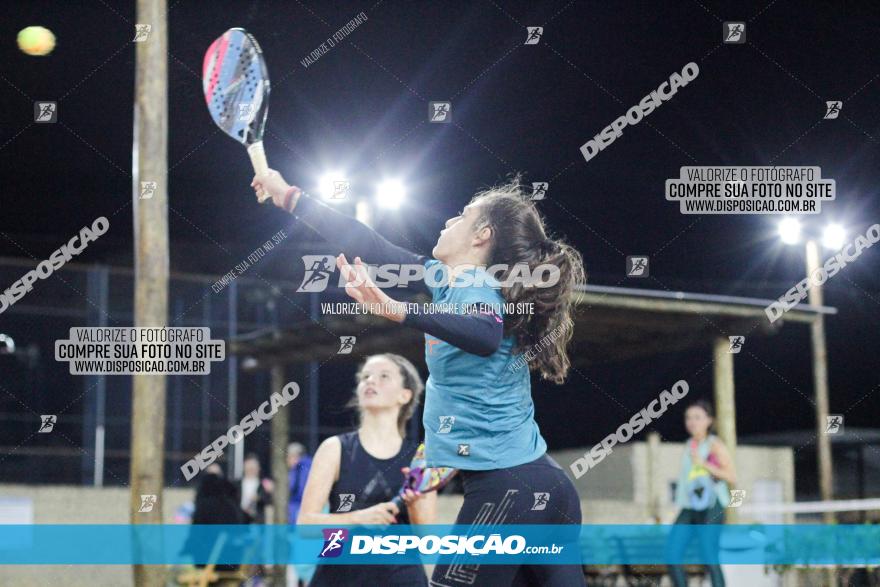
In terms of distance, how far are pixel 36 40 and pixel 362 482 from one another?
27.4 feet

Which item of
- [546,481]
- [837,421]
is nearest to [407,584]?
[546,481]

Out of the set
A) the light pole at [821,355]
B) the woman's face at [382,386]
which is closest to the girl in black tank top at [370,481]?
the woman's face at [382,386]

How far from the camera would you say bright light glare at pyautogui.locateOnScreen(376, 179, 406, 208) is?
12.7m

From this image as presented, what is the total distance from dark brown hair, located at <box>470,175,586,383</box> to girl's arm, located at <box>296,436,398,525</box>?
1.32m

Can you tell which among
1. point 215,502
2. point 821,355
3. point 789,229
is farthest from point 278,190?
point 821,355

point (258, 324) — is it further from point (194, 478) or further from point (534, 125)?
point (534, 125)

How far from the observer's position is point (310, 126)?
1426cm

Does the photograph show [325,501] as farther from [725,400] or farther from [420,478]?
[725,400]

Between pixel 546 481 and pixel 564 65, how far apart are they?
32.3ft

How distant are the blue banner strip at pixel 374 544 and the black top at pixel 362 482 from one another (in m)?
0.18

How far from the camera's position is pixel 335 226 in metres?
4.62

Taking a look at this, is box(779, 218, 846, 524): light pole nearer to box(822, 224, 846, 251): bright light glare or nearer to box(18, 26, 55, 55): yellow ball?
Answer: box(822, 224, 846, 251): bright light glare

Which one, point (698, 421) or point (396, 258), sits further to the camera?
point (698, 421)

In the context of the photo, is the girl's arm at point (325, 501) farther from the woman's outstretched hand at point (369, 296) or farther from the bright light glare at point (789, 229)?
the bright light glare at point (789, 229)
